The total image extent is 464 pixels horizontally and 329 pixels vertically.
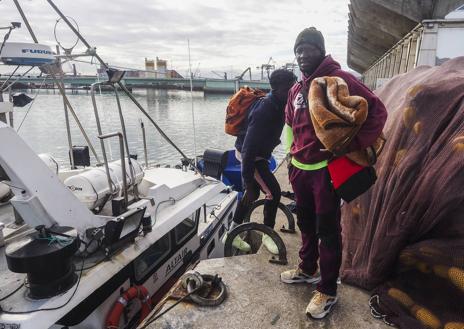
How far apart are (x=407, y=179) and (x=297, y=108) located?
1.05m

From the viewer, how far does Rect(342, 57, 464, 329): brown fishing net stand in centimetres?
235

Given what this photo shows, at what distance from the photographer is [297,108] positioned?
2637 millimetres

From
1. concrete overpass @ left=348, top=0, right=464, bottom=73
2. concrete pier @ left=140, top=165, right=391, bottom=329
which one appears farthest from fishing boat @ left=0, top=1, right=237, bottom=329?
concrete overpass @ left=348, top=0, right=464, bottom=73

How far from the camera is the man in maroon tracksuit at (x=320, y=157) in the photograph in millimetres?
2330

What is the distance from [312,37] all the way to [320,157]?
0.89m

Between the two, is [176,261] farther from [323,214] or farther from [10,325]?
[323,214]

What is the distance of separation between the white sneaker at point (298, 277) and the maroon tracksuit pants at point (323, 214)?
13.4 inches

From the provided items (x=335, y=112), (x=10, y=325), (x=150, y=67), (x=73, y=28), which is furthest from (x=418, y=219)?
(x=150, y=67)

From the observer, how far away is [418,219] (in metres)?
2.56

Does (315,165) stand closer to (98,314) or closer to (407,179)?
(407,179)

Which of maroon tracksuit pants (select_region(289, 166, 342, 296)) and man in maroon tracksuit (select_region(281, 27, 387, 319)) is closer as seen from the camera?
man in maroon tracksuit (select_region(281, 27, 387, 319))

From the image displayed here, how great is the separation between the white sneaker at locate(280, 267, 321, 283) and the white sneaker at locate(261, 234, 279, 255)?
44 centimetres

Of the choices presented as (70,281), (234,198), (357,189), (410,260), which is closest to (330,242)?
(357,189)

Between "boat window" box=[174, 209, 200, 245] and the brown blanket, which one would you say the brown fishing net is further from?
"boat window" box=[174, 209, 200, 245]
